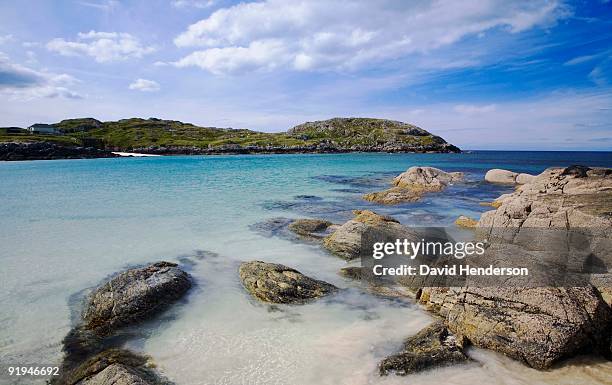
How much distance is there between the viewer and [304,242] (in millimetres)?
19297

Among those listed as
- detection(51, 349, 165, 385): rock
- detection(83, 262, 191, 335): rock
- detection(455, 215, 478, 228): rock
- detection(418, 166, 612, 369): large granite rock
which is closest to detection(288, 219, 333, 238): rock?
detection(455, 215, 478, 228): rock

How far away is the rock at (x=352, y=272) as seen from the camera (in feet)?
47.2

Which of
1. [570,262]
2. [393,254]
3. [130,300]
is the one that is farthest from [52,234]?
[570,262]

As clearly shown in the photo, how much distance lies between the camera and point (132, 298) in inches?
449

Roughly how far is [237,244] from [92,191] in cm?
3139

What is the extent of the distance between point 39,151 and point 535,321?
143m

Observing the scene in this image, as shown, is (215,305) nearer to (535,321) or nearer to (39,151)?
(535,321)

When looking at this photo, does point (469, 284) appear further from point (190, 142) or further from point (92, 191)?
point (190, 142)

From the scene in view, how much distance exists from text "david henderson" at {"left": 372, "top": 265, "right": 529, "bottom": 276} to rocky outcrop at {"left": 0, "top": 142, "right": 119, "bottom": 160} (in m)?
135

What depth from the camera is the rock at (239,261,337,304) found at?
40.5 ft

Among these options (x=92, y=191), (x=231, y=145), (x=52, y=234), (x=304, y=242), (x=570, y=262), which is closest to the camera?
(x=570, y=262)

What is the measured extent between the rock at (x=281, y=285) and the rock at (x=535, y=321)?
4752mm

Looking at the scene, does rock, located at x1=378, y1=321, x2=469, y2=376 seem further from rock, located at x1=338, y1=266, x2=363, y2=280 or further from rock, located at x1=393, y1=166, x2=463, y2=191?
rock, located at x1=393, y1=166, x2=463, y2=191

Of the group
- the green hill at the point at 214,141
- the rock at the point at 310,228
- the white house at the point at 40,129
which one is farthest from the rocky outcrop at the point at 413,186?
the white house at the point at 40,129
